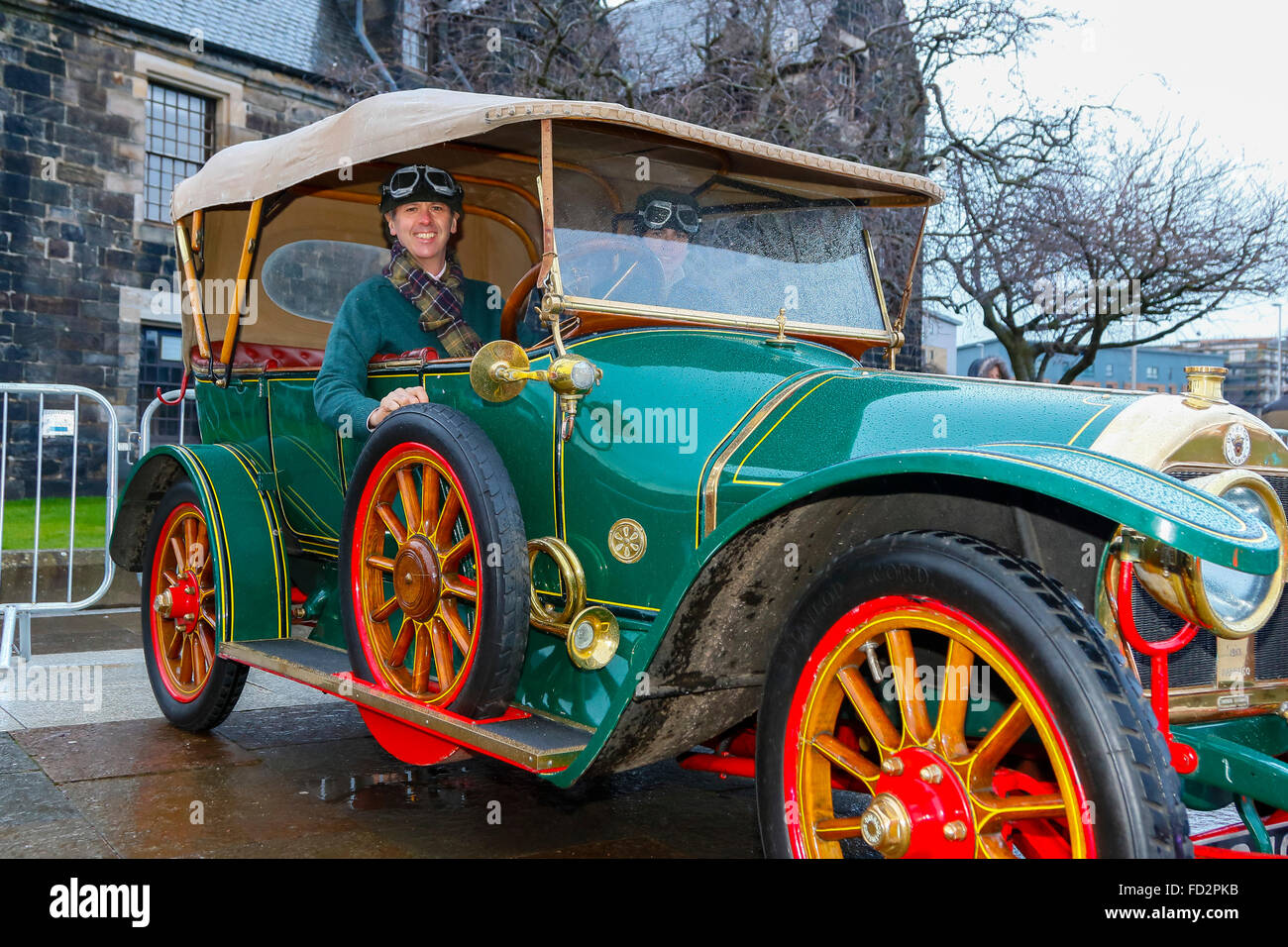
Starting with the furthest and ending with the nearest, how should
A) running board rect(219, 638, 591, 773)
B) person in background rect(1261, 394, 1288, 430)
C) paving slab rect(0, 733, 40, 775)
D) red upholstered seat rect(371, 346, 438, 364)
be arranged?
person in background rect(1261, 394, 1288, 430)
paving slab rect(0, 733, 40, 775)
red upholstered seat rect(371, 346, 438, 364)
running board rect(219, 638, 591, 773)

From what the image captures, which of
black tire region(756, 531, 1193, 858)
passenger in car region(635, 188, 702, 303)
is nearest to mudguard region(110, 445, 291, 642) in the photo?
passenger in car region(635, 188, 702, 303)

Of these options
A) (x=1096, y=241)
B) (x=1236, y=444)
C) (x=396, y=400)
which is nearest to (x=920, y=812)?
(x=1236, y=444)

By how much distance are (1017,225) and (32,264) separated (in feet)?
45.5

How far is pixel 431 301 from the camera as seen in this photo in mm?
4070

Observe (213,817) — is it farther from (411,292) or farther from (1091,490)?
A: (1091,490)

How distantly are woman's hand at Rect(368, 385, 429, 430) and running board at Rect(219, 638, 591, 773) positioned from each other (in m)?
0.80

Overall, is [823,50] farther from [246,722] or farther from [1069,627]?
[1069,627]

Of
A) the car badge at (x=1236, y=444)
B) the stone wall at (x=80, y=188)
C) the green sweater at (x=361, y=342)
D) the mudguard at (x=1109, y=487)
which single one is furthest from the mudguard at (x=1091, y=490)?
the stone wall at (x=80, y=188)

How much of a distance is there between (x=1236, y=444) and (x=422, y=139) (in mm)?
2359

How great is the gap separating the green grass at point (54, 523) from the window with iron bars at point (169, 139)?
501cm

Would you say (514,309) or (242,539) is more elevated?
(514,309)

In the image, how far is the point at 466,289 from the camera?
432 cm

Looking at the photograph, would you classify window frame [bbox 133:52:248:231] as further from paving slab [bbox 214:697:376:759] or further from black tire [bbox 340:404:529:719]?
black tire [bbox 340:404:529:719]

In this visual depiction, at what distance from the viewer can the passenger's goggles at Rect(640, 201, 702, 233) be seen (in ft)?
11.3
